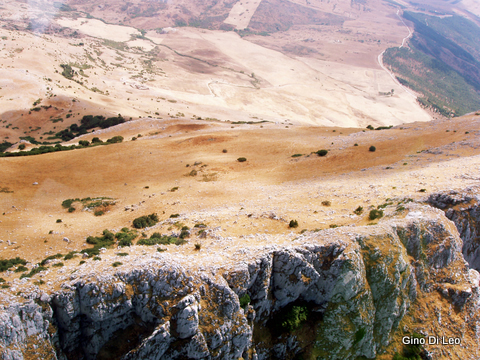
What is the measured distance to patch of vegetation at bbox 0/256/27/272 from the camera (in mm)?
18641

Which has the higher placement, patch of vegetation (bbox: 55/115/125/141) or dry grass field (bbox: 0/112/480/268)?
dry grass field (bbox: 0/112/480/268)

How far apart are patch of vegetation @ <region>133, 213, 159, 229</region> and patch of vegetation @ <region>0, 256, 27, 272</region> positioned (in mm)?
9638

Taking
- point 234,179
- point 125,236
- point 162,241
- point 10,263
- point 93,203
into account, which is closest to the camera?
point 10,263

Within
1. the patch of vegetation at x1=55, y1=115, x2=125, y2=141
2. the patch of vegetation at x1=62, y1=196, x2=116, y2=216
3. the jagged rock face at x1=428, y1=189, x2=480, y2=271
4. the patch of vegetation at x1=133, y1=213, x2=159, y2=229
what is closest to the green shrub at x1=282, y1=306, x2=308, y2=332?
the patch of vegetation at x1=133, y1=213, x2=159, y2=229

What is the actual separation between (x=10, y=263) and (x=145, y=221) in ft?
37.7

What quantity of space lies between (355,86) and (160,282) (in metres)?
190

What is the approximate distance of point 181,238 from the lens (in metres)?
25.0

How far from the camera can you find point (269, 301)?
21.4 m

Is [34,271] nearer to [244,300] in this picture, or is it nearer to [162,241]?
[162,241]

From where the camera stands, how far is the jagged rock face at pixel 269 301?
17188mm

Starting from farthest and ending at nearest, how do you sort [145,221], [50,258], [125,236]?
1. [145,221]
2. [125,236]
3. [50,258]

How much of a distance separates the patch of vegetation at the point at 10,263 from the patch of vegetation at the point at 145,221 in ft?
31.6

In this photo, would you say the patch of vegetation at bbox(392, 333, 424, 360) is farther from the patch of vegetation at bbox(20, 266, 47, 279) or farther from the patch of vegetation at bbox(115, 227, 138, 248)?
the patch of vegetation at bbox(20, 266, 47, 279)

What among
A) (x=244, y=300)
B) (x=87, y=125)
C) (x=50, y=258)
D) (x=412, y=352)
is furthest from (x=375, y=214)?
(x=87, y=125)
